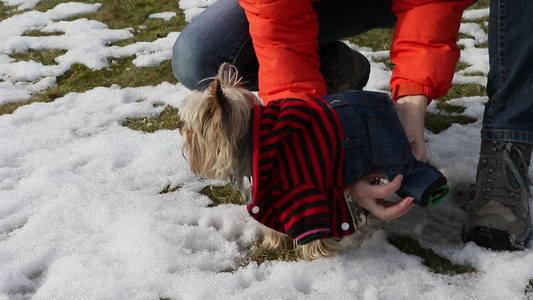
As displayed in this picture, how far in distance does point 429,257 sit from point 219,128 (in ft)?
4.23

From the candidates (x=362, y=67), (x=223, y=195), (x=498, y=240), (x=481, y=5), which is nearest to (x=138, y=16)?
(x=362, y=67)

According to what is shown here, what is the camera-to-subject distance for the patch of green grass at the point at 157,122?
4165mm

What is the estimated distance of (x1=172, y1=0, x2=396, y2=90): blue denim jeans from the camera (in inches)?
135

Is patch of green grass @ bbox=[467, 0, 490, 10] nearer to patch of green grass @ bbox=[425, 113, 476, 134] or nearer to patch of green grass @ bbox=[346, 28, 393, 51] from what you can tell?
patch of green grass @ bbox=[346, 28, 393, 51]

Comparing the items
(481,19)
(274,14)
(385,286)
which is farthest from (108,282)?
(481,19)

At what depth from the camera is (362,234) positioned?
2.85 meters

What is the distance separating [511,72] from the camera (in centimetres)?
270

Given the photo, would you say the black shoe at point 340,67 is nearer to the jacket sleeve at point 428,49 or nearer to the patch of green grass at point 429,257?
the jacket sleeve at point 428,49

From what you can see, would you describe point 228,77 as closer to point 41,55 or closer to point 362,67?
point 362,67

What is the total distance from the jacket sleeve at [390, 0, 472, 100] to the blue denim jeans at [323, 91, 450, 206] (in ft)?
0.82

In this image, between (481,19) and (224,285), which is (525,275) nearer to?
(224,285)

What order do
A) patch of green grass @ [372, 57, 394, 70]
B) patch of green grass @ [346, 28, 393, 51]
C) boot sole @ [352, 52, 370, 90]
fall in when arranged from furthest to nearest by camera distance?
patch of green grass @ [346, 28, 393, 51] → patch of green grass @ [372, 57, 394, 70] → boot sole @ [352, 52, 370, 90]

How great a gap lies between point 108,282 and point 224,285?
22.6 inches

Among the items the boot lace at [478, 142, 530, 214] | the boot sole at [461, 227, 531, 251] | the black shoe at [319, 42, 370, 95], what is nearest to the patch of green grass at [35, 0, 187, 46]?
the black shoe at [319, 42, 370, 95]
